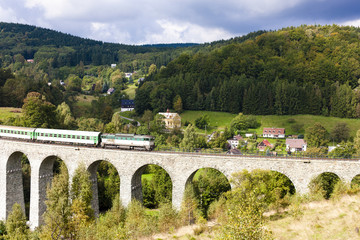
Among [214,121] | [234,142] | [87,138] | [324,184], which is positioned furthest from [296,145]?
[87,138]

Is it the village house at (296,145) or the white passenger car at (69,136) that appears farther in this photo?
the village house at (296,145)

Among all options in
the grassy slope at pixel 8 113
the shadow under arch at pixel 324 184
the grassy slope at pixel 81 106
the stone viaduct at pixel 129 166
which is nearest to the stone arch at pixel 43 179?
the stone viaduct at pixel 129 166

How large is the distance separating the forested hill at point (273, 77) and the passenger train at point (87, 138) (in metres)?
75.1

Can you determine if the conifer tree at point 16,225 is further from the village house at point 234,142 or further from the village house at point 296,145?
the village house at point 296,145

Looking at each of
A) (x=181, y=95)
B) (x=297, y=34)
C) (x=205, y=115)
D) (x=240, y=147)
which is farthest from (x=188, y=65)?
(x=240, y=147)

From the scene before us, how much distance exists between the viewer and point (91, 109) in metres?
118

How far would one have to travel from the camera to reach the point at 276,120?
114 meters

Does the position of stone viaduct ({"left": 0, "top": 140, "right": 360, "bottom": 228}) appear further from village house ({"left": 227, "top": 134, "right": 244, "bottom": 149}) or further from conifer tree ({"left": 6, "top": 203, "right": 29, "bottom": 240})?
village house ({"left": 227, "top": 134, "right": 244, "bottom": 149})

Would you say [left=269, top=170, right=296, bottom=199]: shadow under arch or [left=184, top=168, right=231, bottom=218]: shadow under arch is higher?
[left=269, top=170, right=296, bottom=199]: shadow under arch

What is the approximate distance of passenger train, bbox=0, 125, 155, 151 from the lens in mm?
44906

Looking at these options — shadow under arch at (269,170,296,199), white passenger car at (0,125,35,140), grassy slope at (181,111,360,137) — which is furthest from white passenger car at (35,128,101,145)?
grassy slope at (181,111,360,137)

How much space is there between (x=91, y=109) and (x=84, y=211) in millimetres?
82074

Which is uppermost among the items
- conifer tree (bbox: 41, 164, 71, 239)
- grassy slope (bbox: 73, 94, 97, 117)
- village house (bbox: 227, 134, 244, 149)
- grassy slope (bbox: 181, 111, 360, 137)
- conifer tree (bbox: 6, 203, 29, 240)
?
grassy slope (bbox: 73, 94, 97, 117)

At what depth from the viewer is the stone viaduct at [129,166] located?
1505 inches
